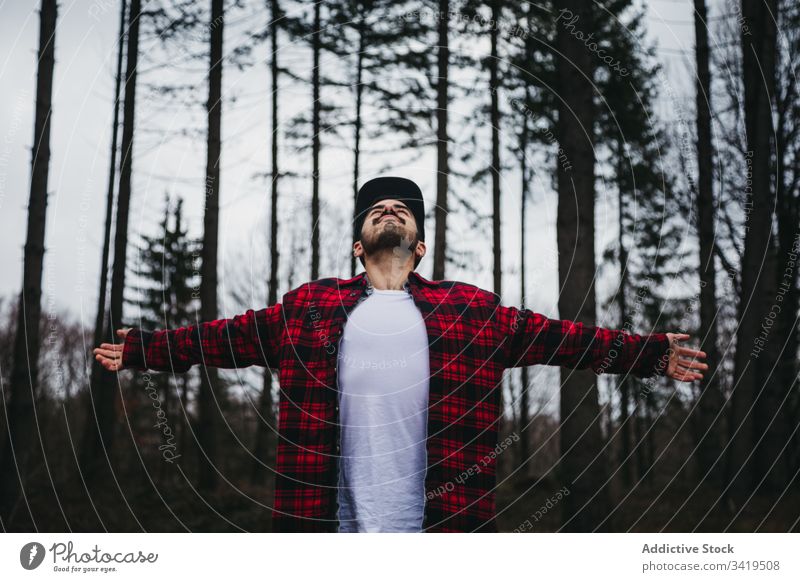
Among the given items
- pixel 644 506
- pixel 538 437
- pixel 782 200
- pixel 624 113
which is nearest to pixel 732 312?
pixel 782 200

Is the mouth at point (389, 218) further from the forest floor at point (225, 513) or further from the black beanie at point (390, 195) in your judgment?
the forest floor at point (225, 513)

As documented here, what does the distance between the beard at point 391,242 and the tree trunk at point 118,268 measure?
16.6 ft

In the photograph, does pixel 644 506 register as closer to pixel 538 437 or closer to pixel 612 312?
pixel 612 312

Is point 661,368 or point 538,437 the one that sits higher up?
point 661,368

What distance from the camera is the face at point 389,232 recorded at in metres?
3.90

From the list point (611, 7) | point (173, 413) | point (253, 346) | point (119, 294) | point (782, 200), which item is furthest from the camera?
point (173, 413)

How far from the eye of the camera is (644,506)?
1021cm

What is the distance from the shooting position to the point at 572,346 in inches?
145

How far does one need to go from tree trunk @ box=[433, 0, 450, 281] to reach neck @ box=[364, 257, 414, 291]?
437 cm

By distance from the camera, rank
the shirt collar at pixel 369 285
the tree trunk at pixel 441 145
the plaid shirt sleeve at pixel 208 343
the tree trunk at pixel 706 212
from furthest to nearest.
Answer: the tree trunk at pixel 441 145 → the tree trunk at pixel 706 212 → the shirt collar at pixel 369 285 → the plaid shirt sleeve at pixel 208 343

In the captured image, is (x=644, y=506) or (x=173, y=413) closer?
(x=644, y=506)

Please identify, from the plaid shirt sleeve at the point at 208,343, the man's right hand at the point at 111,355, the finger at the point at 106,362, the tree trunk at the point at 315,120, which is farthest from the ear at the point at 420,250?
the tree trunk at the point at 315,120

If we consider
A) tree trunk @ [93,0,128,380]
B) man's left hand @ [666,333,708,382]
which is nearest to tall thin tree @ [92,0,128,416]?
tree trunk @ [93,0,128,380]
